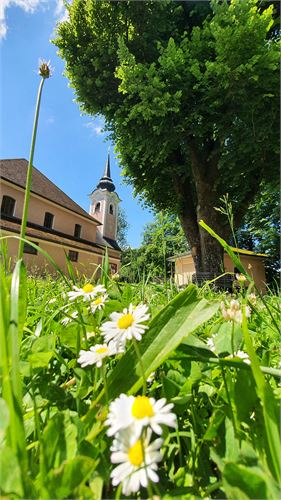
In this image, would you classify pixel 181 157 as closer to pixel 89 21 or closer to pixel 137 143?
pixel 137 143

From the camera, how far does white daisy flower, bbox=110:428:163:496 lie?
28 centimetres

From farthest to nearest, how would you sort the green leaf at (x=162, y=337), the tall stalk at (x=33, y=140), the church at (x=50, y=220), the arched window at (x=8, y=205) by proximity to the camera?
the arched window at (x=8, y=205), the church at (x=50, y=220), the tall stalk at (x=33, y=140), the green leaf at (x=162, y=337)

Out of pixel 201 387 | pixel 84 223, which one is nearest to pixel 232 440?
pixel 201 387

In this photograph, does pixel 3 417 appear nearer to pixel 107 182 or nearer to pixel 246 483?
pixel 246 483

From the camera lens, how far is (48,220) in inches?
797

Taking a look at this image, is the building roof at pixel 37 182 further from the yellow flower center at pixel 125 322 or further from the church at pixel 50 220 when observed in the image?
the yellow flower center at pixel 125 322

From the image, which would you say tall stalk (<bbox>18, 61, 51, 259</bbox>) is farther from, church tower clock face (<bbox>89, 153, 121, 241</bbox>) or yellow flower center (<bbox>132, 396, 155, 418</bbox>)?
church tower clock face (<bbox>89, 153, 121, 241</bbox>)

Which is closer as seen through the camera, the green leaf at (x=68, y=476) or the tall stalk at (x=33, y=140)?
the green leaf at (x=68, y=476)

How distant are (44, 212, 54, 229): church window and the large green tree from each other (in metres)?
11.2

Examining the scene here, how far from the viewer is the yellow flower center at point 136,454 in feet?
0.94

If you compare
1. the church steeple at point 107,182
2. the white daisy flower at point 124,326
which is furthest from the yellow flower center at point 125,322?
the church steeple at point 107,182

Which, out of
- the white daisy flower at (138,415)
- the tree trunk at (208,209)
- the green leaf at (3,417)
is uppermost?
the tree trunk at (208,209)

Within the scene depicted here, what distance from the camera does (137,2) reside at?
7969 mm

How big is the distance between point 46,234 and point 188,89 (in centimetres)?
1326
